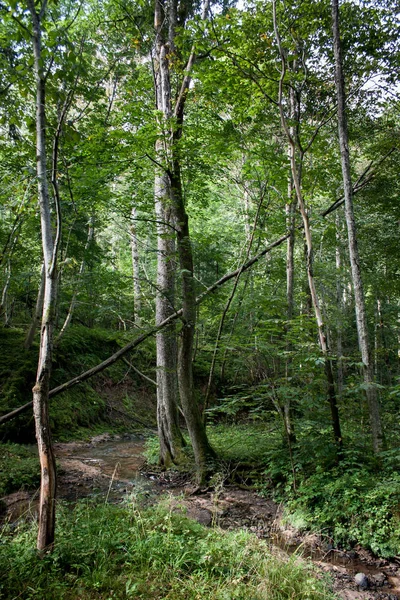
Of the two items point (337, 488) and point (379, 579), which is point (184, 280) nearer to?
point (337, 488)

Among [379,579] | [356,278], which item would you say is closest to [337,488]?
[379,579]

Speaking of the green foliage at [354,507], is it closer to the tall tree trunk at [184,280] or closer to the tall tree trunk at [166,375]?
the tall tree trunk at [184,280]

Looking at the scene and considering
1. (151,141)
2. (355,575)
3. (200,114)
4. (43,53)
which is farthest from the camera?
(200,114)

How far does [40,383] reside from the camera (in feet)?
9.80

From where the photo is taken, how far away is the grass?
2.75m

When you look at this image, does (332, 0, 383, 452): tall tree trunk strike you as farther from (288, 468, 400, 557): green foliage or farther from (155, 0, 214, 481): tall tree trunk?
(155, 0, 214, 481): tall tree trunk

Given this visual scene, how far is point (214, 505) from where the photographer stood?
4.84m

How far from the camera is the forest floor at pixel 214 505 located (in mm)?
3836

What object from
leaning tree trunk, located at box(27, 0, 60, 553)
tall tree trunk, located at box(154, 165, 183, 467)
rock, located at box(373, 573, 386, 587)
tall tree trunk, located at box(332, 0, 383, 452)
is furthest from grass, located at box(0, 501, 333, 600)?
tall tree trunk, located at box(154, 165, 183, 467)

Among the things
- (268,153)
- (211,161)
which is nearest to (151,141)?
(211,161)

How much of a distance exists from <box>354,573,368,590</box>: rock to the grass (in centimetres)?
52

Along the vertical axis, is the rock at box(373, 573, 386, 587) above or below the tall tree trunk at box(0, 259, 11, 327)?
below

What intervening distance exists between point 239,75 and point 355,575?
23.2 ft

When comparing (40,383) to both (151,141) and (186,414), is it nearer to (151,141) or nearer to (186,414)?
(186,414)
